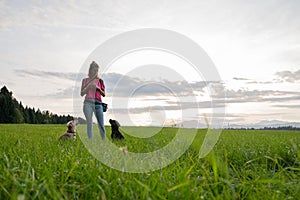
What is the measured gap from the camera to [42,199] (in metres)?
2.53

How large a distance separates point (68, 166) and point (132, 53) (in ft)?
7.47

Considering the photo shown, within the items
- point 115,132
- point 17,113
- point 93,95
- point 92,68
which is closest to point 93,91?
point 93,95

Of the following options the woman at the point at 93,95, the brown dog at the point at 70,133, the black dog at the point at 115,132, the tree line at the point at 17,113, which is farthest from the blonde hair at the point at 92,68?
the tree line at the point at 17,113

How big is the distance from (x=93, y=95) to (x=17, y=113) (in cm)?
7343

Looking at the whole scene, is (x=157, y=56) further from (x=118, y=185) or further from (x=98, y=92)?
(x=98, y=92)

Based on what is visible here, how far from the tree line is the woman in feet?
204

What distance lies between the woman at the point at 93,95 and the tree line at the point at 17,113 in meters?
62.2

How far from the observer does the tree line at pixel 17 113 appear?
74812mm

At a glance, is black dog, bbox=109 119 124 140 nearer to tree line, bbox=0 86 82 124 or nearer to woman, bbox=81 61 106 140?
woman, bbox=81 61 106 140

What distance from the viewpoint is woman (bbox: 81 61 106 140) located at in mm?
9023

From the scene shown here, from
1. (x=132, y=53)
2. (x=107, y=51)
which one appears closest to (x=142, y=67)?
(x=132, y=53)

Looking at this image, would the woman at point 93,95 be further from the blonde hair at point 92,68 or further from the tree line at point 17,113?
the tree line at point 17,113

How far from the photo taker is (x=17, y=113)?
250ft

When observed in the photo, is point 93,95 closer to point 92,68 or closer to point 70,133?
point 92,68
